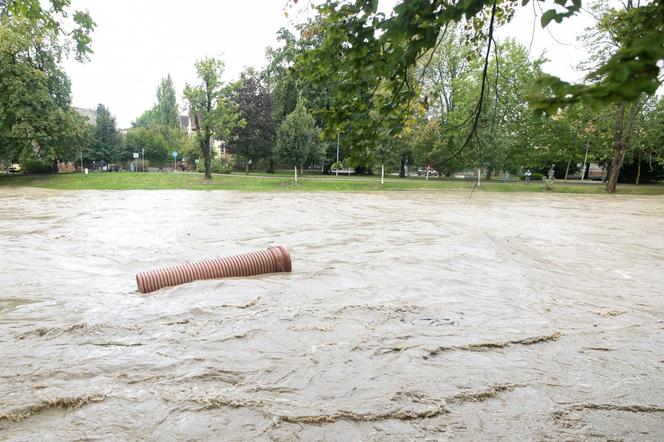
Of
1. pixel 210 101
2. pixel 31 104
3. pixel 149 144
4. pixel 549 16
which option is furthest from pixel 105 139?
pixel 549 16

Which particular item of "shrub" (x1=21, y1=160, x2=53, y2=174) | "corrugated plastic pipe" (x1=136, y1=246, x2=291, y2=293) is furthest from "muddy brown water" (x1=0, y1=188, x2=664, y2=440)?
"shrub" (x1=21, y1=160, x2=53, y2=174)

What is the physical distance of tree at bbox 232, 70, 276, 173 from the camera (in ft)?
152

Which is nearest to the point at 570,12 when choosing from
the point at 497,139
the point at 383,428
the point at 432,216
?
the point at 383,428

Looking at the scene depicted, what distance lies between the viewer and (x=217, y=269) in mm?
7621

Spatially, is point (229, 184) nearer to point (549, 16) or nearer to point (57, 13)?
point (57, 13)

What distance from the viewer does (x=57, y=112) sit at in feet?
122

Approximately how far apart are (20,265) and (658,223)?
2116 centimetres

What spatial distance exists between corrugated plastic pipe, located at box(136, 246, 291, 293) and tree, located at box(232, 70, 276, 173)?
39.8 m

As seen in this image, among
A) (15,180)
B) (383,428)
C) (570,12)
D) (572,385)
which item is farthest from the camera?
(15,180)

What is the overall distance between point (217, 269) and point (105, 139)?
183 ft

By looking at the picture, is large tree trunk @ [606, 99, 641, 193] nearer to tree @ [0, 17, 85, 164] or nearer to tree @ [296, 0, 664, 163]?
tree @ [296, 0, 664, 163]

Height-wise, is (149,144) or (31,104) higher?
(31,104)

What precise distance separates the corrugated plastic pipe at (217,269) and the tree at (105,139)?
180 feet

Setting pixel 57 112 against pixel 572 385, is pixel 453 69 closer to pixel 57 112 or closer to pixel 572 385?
pixel 57 112
